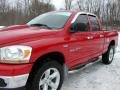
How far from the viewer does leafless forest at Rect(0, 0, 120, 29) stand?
4719 cm

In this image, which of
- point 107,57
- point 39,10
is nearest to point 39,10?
point 39,10

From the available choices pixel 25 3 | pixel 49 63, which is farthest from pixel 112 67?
pixel 25 3

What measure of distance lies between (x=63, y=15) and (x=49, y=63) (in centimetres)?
167

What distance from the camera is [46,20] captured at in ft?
18.3

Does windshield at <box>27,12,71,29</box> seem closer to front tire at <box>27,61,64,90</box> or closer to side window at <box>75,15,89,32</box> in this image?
side window at <box>75,15,89,32</box>

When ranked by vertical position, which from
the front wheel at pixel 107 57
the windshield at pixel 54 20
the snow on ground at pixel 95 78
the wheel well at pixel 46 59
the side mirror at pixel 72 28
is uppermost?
the windshield at pixel 54 20

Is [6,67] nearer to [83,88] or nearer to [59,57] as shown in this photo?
[59,57]

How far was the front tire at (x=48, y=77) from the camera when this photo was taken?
4.02 metres

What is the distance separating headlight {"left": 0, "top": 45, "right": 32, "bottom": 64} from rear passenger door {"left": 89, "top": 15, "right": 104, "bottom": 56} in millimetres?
2740

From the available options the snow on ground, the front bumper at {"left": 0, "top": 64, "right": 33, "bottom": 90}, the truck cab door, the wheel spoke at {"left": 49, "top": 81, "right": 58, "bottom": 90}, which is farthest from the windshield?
the front bumper at {"left": 0, "top": 64, "right": 33, "bottom": 90}

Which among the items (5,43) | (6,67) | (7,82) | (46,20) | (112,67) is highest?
(46,20)

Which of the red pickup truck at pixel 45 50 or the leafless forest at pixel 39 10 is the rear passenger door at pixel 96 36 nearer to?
the red pickup truck at pixel 45 50

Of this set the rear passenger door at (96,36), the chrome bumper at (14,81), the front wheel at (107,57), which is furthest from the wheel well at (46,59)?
the front wheel at (107,57)

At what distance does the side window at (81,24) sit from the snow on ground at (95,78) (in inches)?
47.9
